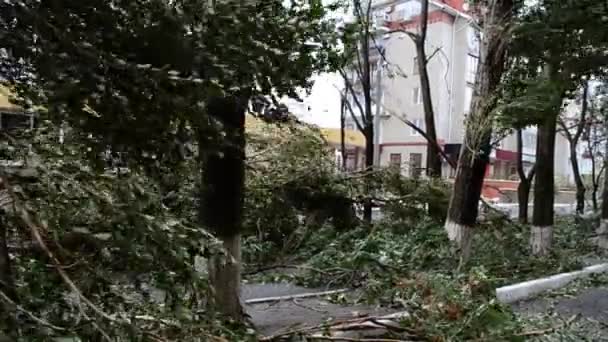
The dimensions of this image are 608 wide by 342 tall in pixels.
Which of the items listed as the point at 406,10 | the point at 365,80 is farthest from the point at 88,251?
the point at 406,10

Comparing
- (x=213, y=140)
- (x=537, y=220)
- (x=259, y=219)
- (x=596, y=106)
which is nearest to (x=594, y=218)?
(x=596, y=106)

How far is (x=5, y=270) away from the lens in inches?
100

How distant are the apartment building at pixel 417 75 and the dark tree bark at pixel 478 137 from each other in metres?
5.20

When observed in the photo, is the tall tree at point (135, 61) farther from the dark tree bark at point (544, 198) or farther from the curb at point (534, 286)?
the dark tree bark at point (544, 198)

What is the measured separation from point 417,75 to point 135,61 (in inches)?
673

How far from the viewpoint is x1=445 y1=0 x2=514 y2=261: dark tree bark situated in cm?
844

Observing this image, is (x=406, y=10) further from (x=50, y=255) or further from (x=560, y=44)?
(x=50, y=255)

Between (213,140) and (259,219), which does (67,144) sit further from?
(259,219)

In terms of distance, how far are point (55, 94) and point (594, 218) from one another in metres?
16.3

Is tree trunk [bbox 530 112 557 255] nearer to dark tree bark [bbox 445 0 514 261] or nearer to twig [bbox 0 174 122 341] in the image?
dark tree bark [bbox 445 0 514 261]

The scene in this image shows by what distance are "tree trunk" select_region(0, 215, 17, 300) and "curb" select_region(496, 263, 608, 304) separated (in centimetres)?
581

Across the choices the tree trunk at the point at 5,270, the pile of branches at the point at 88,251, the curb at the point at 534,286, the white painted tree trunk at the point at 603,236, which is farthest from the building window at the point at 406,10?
the tree trunk at the point at 5,270

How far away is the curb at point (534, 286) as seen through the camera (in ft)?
25.4

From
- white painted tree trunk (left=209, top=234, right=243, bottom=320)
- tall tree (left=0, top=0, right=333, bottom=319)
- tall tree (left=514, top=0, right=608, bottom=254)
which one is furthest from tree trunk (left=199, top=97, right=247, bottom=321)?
tall tree (left=514, top=0, right=608, bottom=254)
